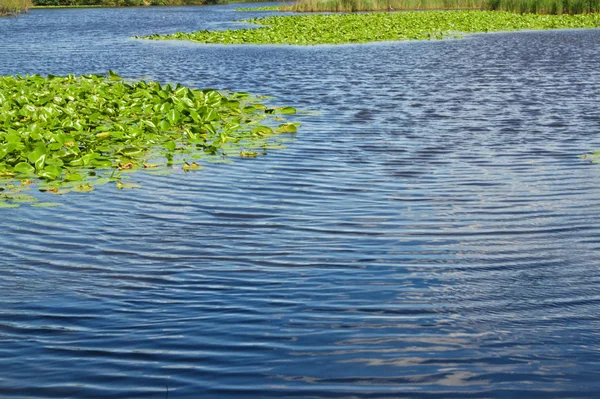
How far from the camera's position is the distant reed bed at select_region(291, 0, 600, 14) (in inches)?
1850

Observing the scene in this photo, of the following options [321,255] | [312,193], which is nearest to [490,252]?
[321,255]

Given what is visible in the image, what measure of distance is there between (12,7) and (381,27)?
44.6 meters

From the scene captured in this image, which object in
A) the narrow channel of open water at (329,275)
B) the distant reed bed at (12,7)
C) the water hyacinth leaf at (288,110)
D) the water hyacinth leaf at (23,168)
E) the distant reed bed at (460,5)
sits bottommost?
the narrow channel of open water at (329,275)

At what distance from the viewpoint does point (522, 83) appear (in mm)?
20688

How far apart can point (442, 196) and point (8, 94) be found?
1008cm

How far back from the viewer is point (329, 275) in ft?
21.1

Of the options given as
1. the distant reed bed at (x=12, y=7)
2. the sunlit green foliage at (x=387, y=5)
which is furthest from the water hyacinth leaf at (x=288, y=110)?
the distant reed bed at (x=12, y=7)

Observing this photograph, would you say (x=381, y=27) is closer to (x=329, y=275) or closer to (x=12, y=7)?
(x=329, y=275)

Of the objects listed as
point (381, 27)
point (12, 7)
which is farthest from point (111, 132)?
point (12, 7)

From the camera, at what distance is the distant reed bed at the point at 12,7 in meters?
70.3

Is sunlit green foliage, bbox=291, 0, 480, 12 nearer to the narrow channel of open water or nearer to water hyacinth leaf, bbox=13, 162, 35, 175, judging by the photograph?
the narrow channel of open water

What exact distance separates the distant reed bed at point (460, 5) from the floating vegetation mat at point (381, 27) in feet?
5.74

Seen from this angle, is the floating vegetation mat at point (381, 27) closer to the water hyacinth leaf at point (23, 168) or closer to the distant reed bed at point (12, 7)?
the water hyacinth leaf at point (23, 168)

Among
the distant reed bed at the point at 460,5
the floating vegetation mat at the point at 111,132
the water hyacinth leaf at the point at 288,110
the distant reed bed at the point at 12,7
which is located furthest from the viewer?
the distant reed bed at the point at 12,7
